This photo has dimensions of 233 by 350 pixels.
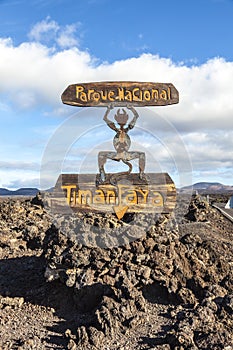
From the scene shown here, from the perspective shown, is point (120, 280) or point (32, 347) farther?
point (120, 280)

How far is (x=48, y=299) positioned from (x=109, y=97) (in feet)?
13.7

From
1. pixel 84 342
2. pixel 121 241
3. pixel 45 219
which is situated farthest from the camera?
pixel 45 219

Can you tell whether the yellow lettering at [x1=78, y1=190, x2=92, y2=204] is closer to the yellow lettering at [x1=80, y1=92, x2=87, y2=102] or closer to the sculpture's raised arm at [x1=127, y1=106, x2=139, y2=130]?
the sculpture's raised arm at [x1=127, y1=106, x2=139, y2=130]

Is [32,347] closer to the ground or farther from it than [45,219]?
closer to the ground

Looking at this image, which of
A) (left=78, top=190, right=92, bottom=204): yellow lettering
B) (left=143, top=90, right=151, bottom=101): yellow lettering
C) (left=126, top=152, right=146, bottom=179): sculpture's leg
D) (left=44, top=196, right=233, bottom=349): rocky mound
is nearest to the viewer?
(left=44, top=196, right=233, bottom=349): rocky mound

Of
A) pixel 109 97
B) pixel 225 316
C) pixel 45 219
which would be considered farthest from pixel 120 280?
pixel 45 219

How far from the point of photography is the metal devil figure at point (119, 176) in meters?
8.96

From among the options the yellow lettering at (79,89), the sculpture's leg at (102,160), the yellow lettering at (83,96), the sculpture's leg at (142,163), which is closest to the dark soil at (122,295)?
the sculpture's leg at (142,163)

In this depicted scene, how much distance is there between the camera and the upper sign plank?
906 centimetres

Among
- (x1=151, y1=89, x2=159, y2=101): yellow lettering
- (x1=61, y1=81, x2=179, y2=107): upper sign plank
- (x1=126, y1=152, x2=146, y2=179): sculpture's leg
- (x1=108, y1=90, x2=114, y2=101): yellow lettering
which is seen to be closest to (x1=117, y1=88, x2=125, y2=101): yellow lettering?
(x1=61, y1=81, x2=179, y2=107): upper sign plank

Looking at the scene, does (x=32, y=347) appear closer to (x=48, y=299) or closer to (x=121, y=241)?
(x=48, y=299)

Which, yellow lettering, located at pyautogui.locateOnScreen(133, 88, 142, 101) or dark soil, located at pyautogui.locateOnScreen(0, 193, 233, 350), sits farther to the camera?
yellow lettering, located at pyautogui.locateOnScreen(133, 88, 142, 101)

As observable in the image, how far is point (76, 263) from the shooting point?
8.59 meters

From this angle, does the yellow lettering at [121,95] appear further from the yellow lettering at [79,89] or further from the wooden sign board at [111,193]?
the wooden sign board at [111,193]
